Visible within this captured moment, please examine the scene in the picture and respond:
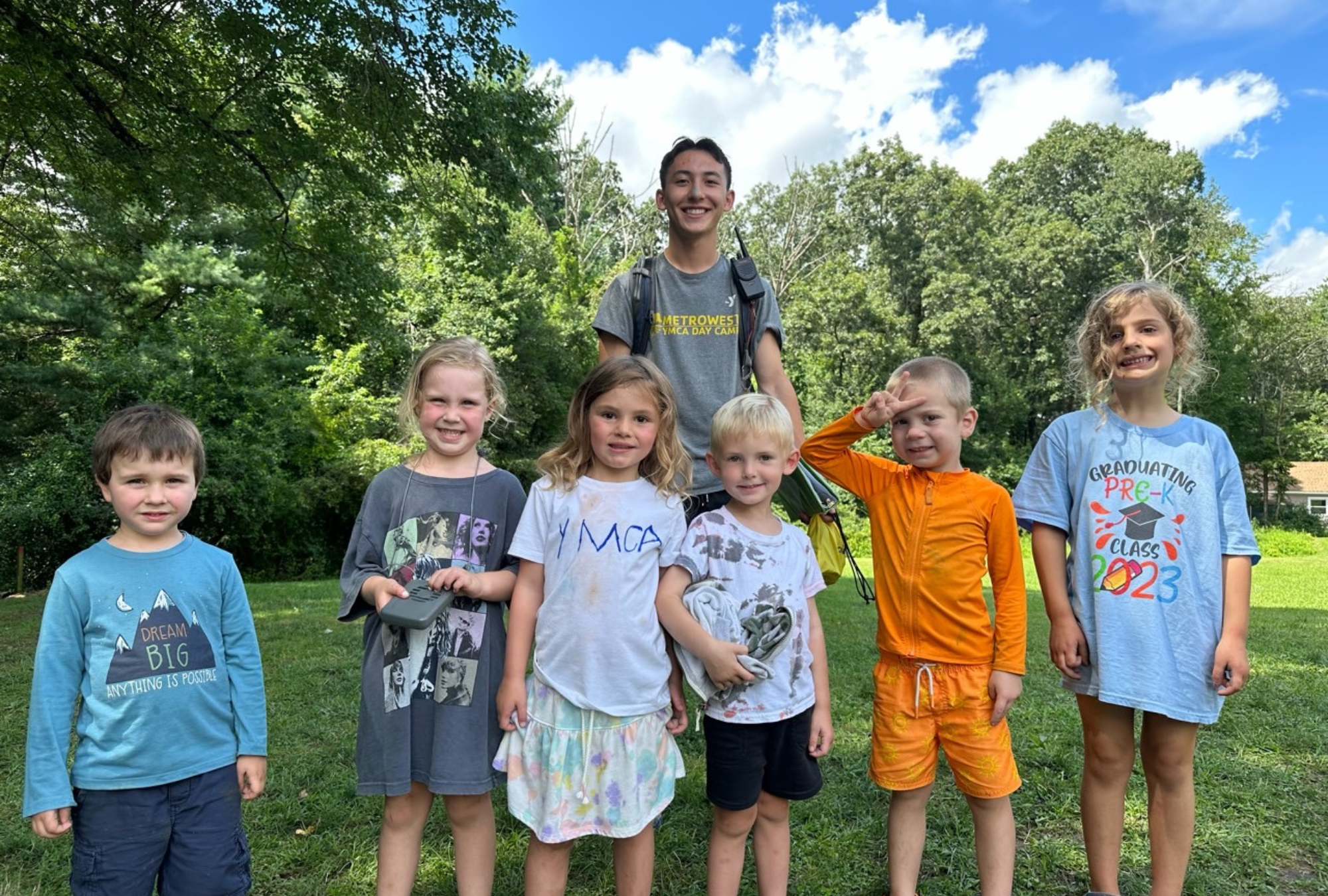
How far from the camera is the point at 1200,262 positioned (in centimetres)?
3200

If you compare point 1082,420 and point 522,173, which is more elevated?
point 522,173

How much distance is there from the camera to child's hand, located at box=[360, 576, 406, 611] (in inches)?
81.8

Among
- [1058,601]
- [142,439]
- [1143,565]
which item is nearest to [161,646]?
[142,439]

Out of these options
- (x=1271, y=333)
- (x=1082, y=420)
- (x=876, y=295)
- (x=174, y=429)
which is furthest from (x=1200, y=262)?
(x=174, y=429)

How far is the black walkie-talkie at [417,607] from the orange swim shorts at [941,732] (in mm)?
1494

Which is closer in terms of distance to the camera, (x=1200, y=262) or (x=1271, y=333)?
(x=1200, y=262)

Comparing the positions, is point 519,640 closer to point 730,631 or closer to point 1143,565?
point 730,631

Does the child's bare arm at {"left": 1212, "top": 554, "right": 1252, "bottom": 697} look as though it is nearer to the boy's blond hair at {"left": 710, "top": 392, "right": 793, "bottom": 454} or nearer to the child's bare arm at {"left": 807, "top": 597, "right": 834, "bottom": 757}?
the child's bare arm at {"left": 807, "top": 597, "right": 834, "bottom": 757}

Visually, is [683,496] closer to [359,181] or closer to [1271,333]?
[359,181]

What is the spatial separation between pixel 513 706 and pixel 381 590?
502 millimetres

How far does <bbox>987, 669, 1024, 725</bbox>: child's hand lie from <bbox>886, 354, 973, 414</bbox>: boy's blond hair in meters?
0.86

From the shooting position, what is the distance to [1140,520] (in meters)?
2.43

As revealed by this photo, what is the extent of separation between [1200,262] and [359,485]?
34282 millimetres

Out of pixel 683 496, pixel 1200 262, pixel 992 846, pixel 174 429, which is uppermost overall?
pixel 1200 262
